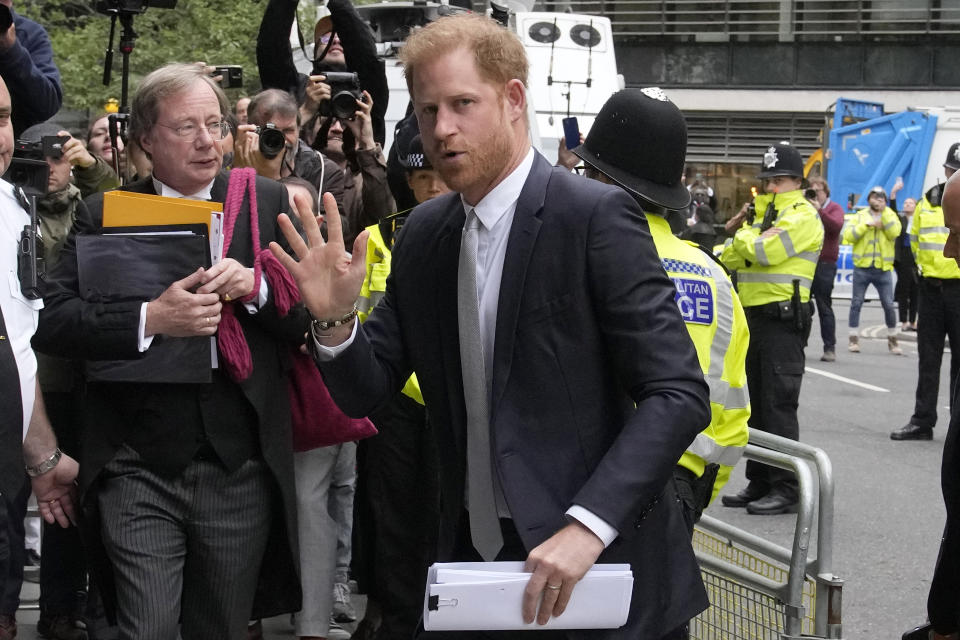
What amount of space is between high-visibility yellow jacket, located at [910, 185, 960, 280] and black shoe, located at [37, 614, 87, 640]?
6641 millimetres

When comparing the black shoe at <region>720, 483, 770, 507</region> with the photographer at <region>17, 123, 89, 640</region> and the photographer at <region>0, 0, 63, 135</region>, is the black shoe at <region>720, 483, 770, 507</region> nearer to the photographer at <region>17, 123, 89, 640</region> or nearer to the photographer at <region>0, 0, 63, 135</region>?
the photographer at <region>17, 123, 89, 640</region>

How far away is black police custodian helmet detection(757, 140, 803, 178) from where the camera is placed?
839cm

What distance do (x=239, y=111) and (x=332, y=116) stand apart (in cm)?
70

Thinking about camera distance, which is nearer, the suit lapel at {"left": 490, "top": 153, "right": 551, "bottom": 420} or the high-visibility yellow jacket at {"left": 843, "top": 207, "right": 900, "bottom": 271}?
the suit lapel at {"left": 490, "top": 153, "right": 551, "bottom": 420}

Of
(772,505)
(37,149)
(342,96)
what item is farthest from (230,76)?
(772,505)

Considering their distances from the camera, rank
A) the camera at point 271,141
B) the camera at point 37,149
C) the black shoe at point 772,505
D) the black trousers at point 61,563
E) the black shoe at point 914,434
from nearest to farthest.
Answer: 1. the camera at point 37,149
2. the camera at point 271,141
3. the black trousers at point 61,563
4. the black shoe at point 772,505
5. the black shoe at point 914,434

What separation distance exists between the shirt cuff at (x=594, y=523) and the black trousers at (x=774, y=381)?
568 cm

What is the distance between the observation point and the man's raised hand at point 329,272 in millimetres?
2623

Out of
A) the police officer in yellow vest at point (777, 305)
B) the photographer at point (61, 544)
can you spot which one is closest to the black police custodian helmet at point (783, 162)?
the police officer in yellow vest at point (777, 305)

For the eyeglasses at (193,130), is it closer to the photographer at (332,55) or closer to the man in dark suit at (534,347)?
the man in dark suit at (534,347)

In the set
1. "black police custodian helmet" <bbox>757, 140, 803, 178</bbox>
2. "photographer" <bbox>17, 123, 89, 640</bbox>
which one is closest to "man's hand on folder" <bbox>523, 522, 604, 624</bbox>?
"photographer" <bbox>17, 123, 89, 640</bbox>

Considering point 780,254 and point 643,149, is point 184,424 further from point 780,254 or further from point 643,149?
point 780,254

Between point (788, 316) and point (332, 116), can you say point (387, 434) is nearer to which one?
point (332, 116)

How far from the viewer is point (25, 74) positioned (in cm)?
423
